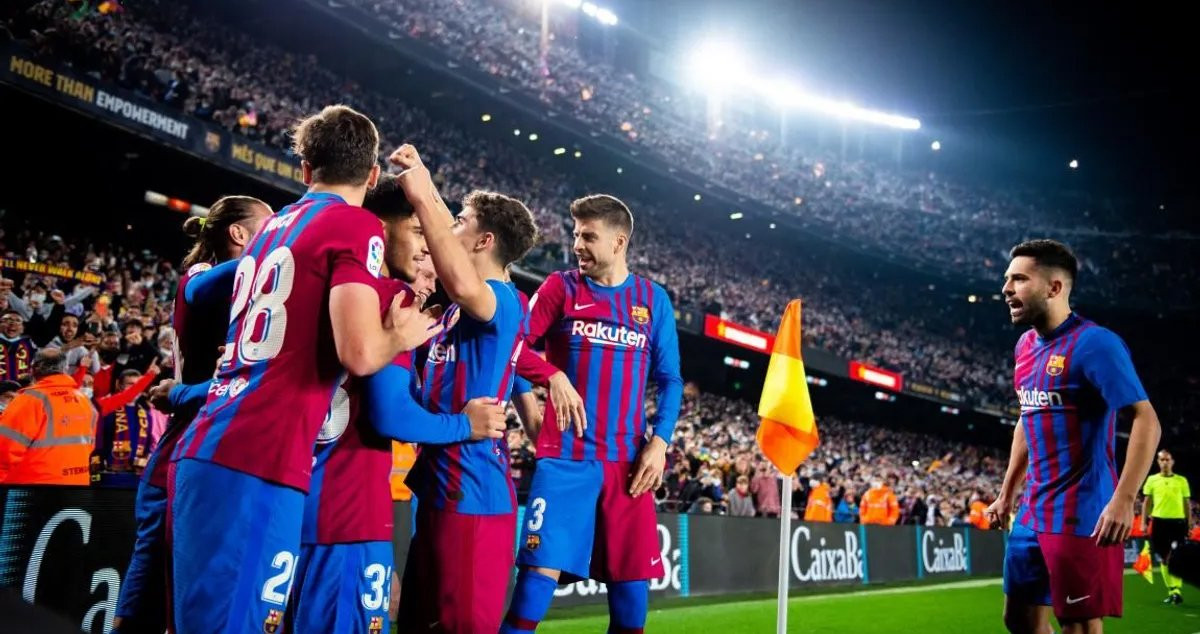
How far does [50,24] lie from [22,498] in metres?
13.2

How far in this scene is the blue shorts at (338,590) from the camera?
268 centimetres

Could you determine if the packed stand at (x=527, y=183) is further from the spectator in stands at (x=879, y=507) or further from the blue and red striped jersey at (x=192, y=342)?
the blue and red striped jersey at (x=192, y=342)

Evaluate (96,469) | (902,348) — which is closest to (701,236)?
(902,348)

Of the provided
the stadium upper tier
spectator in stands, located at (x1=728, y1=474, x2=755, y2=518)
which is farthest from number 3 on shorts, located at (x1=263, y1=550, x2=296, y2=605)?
the stadium upper tier

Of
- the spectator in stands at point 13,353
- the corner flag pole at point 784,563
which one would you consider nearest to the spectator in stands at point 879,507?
the corner flag pole at point 784,563

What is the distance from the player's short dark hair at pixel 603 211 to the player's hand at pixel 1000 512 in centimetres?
267

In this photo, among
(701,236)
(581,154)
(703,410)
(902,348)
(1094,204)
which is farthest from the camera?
(1094,204)

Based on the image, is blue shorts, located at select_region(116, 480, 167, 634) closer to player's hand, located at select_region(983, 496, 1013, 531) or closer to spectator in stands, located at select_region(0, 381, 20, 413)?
player's hand, located at select_region(983, 496, 1013, 531)

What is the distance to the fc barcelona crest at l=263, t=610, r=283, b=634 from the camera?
2.35m

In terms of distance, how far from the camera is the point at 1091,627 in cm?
416

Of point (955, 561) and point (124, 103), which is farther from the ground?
point (124, 103)

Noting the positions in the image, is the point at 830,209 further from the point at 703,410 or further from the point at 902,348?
the point at 703,410

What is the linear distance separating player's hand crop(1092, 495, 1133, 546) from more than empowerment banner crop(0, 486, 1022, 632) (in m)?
2.07

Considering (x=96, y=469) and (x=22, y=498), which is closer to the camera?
(x=22, y=498)
